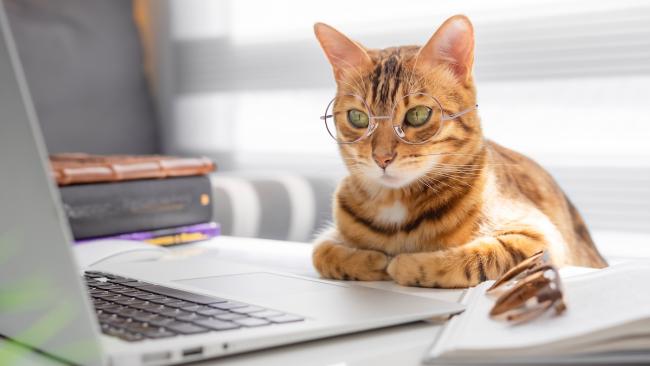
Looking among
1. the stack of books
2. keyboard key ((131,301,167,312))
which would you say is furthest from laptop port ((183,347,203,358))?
the stack of books

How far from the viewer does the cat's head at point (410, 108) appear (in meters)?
0.86

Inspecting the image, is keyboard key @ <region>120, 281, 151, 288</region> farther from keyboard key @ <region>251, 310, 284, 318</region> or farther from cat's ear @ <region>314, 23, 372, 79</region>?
cat's ear @ <region>314, 23, 372, 79</region>

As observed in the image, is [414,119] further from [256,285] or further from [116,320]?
[116,320]

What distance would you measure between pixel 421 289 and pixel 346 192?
25 centimetres

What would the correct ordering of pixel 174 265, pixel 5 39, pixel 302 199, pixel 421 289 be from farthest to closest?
pixel 302 199, pixel 174 265, pixel 421 289, pixel 5 39

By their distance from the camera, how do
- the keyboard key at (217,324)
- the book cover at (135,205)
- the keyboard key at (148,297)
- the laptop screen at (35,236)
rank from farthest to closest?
1. the book cover at (135,205)
2. the keyboard key at (148,297)
3. the keyboard key at (217,324)
4. the laptop screen at (35,236)

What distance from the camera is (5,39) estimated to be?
41 centimetres

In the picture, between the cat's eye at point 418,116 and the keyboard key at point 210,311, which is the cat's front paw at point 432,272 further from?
the keyboard key at point 210,311

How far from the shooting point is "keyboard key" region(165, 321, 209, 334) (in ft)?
1.66

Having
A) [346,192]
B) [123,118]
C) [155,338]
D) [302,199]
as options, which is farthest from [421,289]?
[123,118]

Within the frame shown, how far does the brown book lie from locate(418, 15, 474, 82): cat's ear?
0.65 metres

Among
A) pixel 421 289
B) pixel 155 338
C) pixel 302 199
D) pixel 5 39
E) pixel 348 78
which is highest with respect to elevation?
pixel 5 39

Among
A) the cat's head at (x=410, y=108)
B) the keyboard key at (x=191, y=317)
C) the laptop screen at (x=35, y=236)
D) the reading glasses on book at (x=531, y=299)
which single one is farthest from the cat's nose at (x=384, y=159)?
the laptop screen at (x=35, y=236)

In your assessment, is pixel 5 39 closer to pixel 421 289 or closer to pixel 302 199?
pixel 421 289
